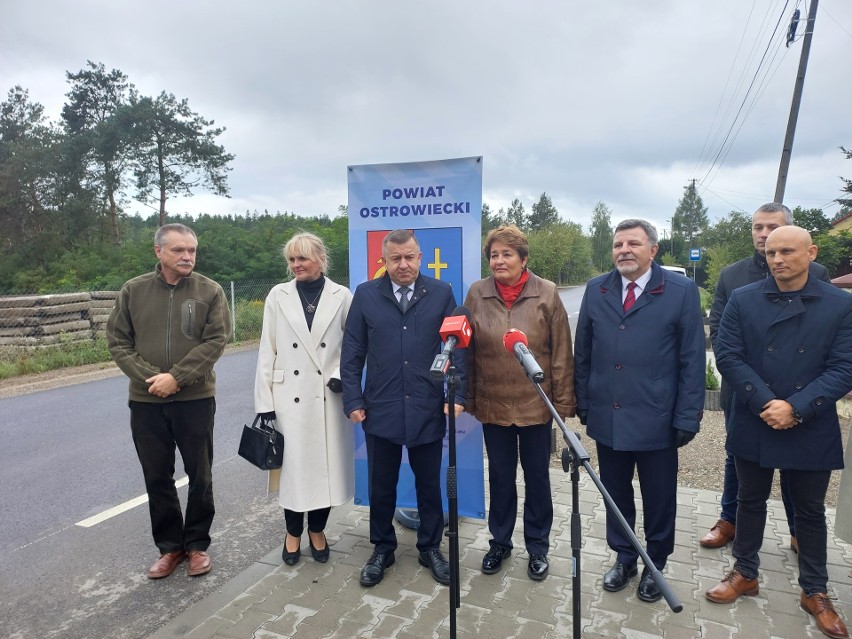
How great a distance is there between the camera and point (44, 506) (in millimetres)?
4711

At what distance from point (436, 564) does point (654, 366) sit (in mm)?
1724

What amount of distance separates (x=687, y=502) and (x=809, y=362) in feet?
6.60

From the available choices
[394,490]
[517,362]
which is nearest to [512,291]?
[517,362]

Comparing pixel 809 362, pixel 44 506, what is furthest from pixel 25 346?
pixel 809 362

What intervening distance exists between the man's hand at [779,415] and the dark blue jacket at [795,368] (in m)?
0.03

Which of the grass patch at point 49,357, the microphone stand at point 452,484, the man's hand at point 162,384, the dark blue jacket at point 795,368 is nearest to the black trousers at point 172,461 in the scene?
the man's hand at point 162,384

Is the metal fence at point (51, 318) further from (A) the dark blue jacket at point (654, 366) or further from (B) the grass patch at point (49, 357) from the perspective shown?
(A) the dark blue jacket at point (654, 366)

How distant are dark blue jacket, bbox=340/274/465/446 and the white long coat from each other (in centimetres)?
24

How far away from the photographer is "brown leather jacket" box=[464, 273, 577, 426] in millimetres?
→ 3301

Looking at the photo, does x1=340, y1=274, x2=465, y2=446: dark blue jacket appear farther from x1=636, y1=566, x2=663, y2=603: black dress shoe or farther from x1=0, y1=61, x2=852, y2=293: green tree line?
x1=0, y1=61, x2=852, y2=293: green tree line

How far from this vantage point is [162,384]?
11.0 feet

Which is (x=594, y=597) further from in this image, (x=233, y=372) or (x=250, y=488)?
(x=233, y=372)

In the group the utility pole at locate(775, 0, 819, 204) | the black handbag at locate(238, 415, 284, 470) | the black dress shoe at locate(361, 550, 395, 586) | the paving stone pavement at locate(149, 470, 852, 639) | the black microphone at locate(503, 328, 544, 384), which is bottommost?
the paving stone pavement at locate(149, 470, 852, 639)

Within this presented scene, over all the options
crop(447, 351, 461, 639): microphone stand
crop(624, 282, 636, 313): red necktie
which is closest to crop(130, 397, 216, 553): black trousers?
crop(447, 351, 461, 639): microphone stand
